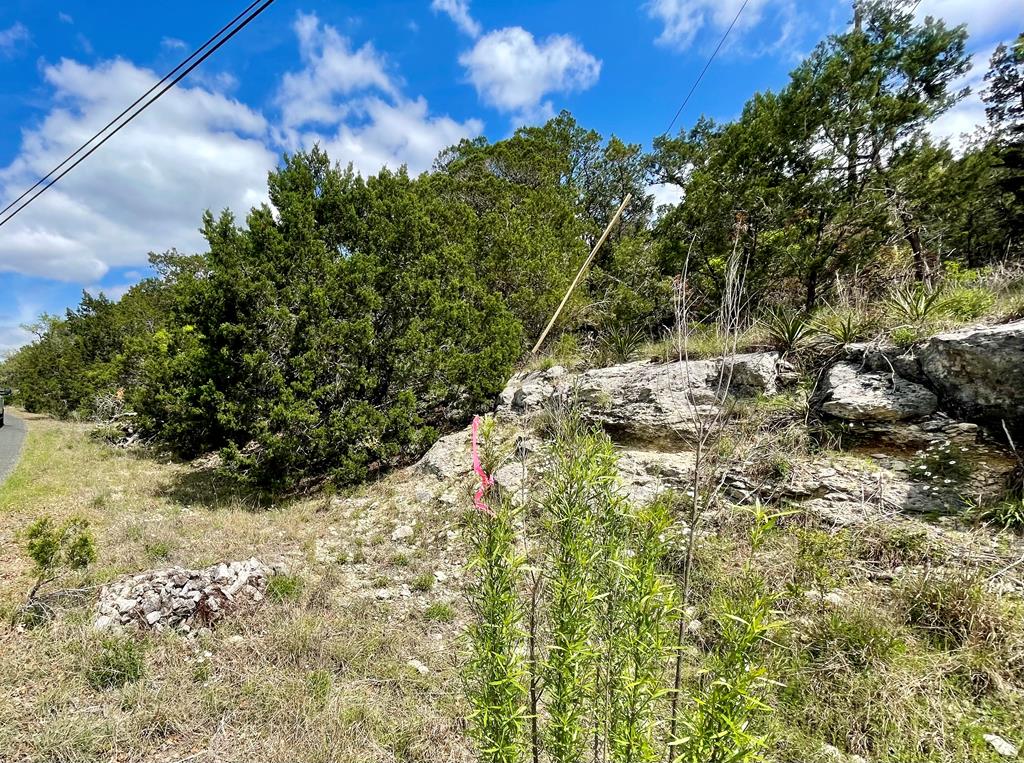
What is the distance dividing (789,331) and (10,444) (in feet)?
57.8

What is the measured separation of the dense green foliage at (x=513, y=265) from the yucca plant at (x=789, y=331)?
0.09 ft

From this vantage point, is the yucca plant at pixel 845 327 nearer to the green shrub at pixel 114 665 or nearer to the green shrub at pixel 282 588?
the green shrub at pixel 282 588

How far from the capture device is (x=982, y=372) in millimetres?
3613

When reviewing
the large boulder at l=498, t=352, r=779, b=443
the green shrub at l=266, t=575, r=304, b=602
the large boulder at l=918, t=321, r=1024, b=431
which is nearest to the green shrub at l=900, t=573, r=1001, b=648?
the large boulder at l=918, t=321, r=1024, b=431

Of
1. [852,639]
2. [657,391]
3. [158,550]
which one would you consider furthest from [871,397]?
[158,550]

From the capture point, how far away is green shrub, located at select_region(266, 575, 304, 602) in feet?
12.2

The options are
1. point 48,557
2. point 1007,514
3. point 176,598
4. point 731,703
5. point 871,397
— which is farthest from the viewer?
point 871,397

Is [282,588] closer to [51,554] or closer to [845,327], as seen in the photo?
[51,554]

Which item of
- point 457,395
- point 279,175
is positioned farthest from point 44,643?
point 279,175

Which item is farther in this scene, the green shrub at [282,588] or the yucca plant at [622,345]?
the yucca plant at [622,345]

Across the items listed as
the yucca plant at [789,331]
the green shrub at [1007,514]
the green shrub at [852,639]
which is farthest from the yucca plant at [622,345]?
the green shrub at [852,639]

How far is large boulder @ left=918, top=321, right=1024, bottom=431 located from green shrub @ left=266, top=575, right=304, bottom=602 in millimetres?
6270

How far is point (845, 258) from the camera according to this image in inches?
227

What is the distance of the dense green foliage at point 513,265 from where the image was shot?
18.5 feet
